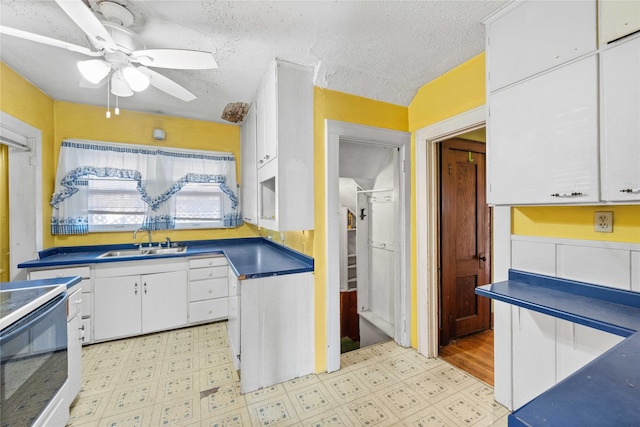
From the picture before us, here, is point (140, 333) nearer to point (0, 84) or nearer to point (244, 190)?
point (244, 190)

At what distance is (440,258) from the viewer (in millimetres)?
2562

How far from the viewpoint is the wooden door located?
2.64 m

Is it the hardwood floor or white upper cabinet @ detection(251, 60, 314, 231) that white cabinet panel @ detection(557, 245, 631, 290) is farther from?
white upper cabinet @ detection(251, 60, 314, 231)

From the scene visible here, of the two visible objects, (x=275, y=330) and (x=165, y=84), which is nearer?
(x=165, y=84)

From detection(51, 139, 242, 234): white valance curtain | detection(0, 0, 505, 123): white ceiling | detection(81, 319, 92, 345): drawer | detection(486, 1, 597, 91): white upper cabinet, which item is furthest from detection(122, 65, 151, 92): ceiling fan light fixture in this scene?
detection(81, 319, 92, 345): drawer

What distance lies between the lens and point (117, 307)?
272cm

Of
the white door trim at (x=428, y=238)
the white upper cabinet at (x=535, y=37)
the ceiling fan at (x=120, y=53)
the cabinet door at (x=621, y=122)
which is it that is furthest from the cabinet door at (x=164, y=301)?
the cabinet door at (x=621, y=122)

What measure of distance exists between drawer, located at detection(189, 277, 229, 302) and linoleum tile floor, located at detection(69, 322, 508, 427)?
618 millimetres

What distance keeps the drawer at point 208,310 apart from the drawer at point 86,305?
0.91m

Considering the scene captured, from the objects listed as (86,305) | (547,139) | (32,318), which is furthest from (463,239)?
(86,305)

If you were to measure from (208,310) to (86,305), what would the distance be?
1.13m

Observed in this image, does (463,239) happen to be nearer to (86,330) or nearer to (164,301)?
(164,301)

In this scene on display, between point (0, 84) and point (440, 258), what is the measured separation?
4032 mm

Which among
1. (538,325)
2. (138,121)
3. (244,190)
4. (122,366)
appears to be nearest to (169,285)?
(122,366)
